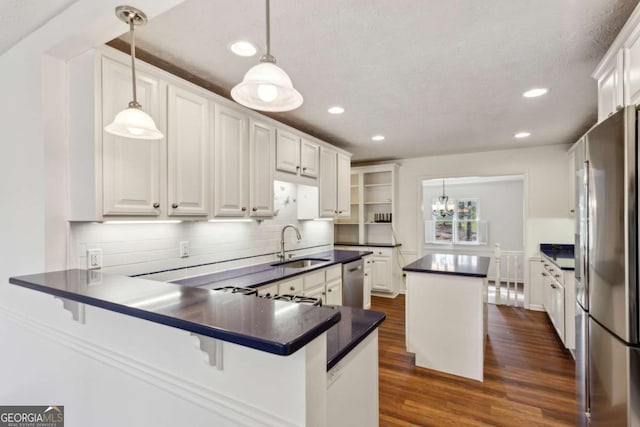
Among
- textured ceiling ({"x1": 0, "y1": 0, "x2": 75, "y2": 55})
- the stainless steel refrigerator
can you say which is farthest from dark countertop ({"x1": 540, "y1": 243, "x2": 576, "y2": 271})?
textured ceiling ({"x1": 0, "y1": 0, "x2": 75, "y2": 55})

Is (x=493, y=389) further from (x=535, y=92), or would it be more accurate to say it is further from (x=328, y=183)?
(x=328, y=183)

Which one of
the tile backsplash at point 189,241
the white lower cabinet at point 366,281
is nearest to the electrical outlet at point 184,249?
the tile backsplash at point 189,241

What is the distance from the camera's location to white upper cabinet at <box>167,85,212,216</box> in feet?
7.08

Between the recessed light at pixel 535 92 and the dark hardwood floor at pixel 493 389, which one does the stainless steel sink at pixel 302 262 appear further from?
the recessed light at pixel 535 92

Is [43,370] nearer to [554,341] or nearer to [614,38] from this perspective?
[614,38]

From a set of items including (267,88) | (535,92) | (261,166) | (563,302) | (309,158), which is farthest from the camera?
(309,158)

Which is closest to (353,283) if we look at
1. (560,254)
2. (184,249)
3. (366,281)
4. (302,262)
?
(366,281)

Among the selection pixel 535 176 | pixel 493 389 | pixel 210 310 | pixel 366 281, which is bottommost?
pixel 493 389

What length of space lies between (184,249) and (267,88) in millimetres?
1779

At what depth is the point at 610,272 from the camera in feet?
4.84

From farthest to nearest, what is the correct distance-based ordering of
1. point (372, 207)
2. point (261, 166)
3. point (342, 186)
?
point (372, 207), point (342, 186), point (261, 166)

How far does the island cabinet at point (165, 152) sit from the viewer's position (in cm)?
176

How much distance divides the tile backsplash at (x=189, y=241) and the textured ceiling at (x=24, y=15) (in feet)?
3.79

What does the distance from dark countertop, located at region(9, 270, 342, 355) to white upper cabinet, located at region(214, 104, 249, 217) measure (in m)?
1.18
